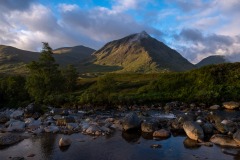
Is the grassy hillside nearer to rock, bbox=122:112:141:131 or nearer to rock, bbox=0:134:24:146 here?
rock, bbox=122:112:141:131

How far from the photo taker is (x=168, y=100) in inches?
3054

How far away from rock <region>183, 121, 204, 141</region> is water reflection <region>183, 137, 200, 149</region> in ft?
2.21

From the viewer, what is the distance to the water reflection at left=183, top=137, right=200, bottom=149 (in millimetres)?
31478

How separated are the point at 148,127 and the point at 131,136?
9.64 feet

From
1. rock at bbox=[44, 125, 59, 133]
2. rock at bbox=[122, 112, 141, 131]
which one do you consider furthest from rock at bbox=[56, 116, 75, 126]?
rock at bbox=[122, 112, 141, 131]

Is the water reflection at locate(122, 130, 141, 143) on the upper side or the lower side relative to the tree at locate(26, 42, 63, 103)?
lower

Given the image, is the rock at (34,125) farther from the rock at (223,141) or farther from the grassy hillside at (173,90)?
the grassy hillside at (173,90)

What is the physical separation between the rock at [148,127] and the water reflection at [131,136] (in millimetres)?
896

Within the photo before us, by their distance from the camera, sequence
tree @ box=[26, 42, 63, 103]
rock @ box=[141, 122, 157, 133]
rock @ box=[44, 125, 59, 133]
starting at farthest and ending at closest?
tree @ box=[26, 42, 63, 103] < rock @ box=[44, 125, 59, 133] < rock @ box=[141, 122, 157, 133]

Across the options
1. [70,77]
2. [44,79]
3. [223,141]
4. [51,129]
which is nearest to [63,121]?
[51,129]

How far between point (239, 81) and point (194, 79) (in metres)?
13.7

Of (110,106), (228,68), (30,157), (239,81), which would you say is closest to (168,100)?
(110,106)

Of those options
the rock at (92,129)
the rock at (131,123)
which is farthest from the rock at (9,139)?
the rock at (131,123)

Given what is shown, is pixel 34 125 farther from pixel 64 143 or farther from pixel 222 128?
pixel 222 128
